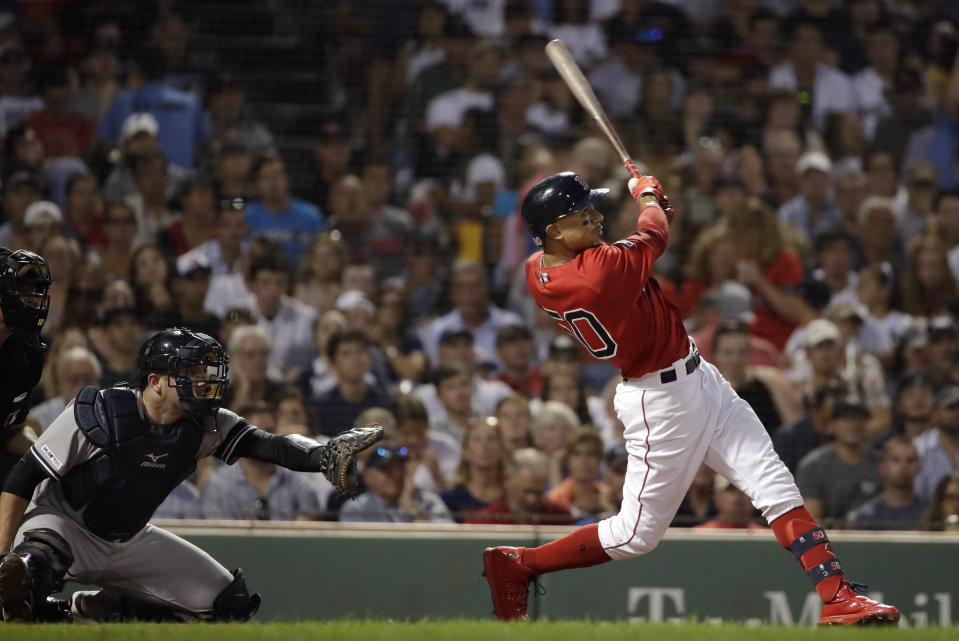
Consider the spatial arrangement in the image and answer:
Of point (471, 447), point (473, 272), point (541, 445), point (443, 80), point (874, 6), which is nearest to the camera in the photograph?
point (471, 447)

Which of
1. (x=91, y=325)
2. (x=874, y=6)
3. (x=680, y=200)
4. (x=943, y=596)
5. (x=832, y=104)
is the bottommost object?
(x=943, y=596)

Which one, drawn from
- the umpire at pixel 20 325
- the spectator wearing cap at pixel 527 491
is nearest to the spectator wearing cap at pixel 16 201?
the spectator wearing cap at pixel 527 491

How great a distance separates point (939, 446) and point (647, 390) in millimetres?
3516

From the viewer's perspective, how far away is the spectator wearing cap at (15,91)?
954 cm

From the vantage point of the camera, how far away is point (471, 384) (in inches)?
310

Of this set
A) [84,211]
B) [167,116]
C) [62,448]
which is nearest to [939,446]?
[62,448]

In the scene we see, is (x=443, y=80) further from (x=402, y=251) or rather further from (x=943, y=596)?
(x=943, y=596)

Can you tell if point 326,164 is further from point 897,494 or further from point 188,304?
point 897,494

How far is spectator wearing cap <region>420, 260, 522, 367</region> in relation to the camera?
343 inches

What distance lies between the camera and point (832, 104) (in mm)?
11102

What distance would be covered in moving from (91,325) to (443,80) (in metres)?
3.97

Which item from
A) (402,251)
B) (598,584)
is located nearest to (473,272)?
(402,251)

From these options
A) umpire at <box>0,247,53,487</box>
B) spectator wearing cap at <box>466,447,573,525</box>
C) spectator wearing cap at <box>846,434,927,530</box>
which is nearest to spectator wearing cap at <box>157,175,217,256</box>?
spectator wearing cap at <box>466,447,573,525</box>

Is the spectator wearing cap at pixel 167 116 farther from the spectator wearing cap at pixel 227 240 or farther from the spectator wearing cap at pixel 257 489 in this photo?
the spectator wearing cap at pixel 257 489
